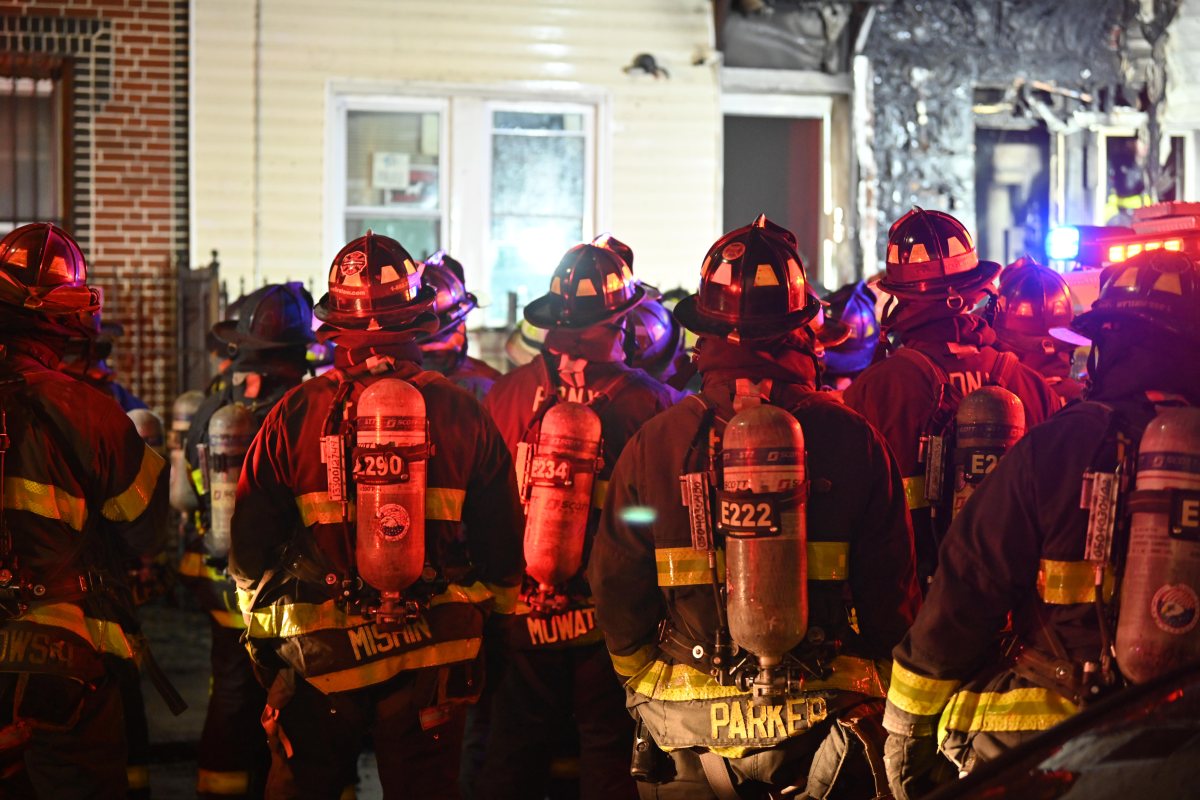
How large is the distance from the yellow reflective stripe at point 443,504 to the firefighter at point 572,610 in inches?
21.4

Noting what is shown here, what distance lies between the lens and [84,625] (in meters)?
4.51

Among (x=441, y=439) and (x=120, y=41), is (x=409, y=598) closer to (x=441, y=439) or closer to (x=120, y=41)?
(x=441, y=439)

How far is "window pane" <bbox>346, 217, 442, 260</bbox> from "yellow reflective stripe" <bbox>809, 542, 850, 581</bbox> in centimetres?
835

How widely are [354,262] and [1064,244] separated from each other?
3.06m

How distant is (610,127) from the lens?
1155cm

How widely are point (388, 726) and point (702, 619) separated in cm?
127

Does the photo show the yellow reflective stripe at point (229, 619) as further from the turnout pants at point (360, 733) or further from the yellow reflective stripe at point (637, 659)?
the yellow reflective stripe at point (637, 659)

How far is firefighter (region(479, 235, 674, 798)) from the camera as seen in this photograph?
5.20 meters

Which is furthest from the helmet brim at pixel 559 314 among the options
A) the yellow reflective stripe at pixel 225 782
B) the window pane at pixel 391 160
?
the window pane at pixel 391 160

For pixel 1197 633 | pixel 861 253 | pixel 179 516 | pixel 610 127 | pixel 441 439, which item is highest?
pixel 610 127

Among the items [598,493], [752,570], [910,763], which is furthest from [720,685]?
[598,493]

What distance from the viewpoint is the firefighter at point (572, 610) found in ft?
17.1

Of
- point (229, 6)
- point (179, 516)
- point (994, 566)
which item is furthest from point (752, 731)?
point (229, 6)

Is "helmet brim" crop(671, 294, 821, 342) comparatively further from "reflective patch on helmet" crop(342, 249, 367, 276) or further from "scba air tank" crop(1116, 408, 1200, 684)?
"reflective patch on helmet" crop(342, 249, 367, 276)
